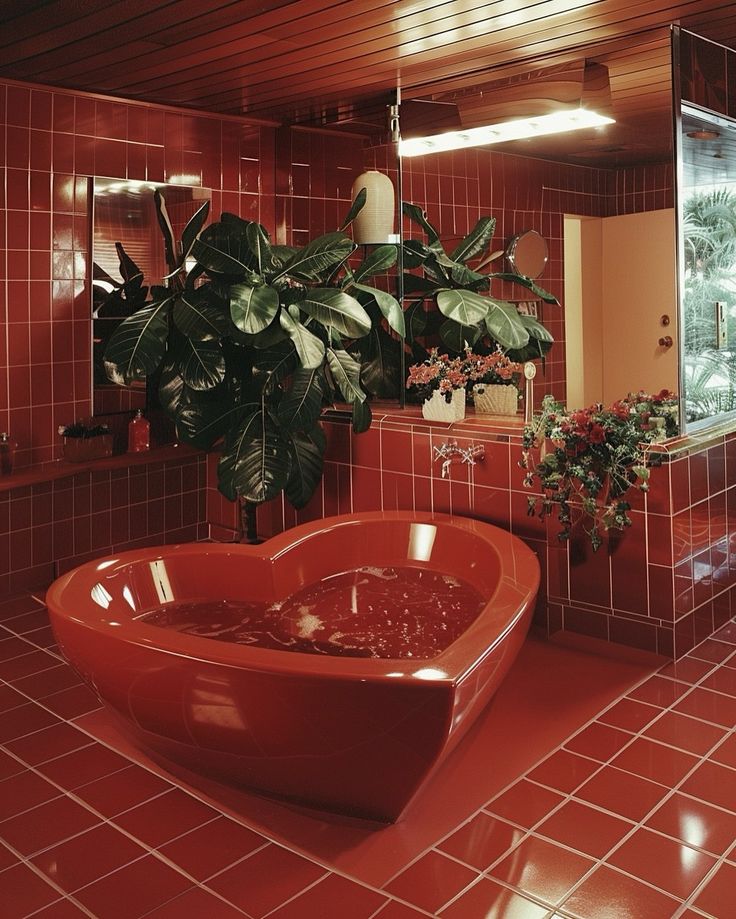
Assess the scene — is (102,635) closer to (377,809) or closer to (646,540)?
(377,809)

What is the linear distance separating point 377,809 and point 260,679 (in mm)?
516

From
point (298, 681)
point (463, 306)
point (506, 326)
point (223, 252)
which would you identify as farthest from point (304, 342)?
point (298, 681)

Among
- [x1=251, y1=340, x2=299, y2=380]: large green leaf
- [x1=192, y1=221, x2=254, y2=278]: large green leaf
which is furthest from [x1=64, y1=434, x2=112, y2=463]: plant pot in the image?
[x1=192, y1=221, x2=254, y2=278]: large green leaf

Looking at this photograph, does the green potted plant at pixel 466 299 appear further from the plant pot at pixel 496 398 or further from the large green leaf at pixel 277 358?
the large green leaf at pixel 277 358

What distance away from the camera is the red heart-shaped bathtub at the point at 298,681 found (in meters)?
2.24

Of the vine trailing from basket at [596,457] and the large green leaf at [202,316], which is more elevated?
the large green leaf at [202,316]

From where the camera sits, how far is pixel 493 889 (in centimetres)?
218

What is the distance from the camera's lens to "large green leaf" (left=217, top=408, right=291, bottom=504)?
161 inches

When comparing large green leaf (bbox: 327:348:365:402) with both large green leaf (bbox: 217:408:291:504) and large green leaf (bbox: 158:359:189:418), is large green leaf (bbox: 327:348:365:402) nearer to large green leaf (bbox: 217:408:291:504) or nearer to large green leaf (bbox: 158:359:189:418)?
large green leaf (bbox: 217:408:291:504)

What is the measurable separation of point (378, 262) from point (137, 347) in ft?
4.21

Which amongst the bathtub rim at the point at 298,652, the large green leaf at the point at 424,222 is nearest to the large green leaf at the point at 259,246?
the large green leaf at the point at 424,222

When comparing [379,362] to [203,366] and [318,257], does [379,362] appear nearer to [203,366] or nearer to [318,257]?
[318,257]

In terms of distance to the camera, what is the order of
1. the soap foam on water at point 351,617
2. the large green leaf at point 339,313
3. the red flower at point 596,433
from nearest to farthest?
the soap foam on water at point 351,617 < the red flower at point 596,433 < the large green leaf at point 339,313

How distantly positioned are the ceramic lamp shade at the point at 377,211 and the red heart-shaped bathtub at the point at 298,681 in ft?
6.79
